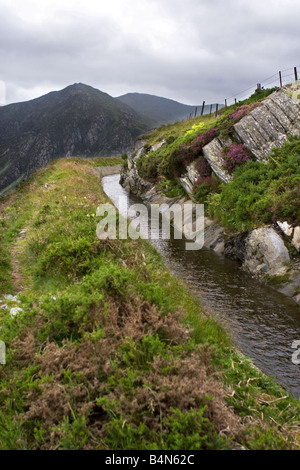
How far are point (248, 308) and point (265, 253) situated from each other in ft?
13.5

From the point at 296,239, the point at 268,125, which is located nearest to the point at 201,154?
the point at 268,125

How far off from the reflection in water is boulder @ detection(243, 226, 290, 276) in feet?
2.37

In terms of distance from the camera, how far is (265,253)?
15180mm

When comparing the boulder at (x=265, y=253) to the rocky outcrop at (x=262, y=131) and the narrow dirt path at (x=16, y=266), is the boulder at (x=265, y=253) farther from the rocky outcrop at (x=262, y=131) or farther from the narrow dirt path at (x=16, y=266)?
the narrow dirt path at (x=16, y=266)

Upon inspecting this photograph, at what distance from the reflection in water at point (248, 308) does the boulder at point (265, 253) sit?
0.72m

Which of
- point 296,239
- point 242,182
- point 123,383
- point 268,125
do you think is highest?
point 268,125

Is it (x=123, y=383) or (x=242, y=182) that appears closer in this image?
(x=123, y=383)

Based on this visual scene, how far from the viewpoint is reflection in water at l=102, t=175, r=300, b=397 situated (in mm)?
9000

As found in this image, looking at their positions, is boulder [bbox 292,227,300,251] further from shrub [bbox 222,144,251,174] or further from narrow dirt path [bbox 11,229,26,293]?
narrow dirt path [bbox 11,229,26,293]

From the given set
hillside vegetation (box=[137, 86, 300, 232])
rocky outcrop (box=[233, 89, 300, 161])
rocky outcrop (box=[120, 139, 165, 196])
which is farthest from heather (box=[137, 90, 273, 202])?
rocky outcrop (box=[120, 139, 165, 196])

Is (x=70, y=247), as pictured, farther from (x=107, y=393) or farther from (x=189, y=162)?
(x=189, y=162)

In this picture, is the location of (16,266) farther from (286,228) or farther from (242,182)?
(242,182)

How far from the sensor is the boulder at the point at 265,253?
47.3ft

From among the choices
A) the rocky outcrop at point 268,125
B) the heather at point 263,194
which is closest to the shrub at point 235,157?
the rocky outcrop at point 268,125
